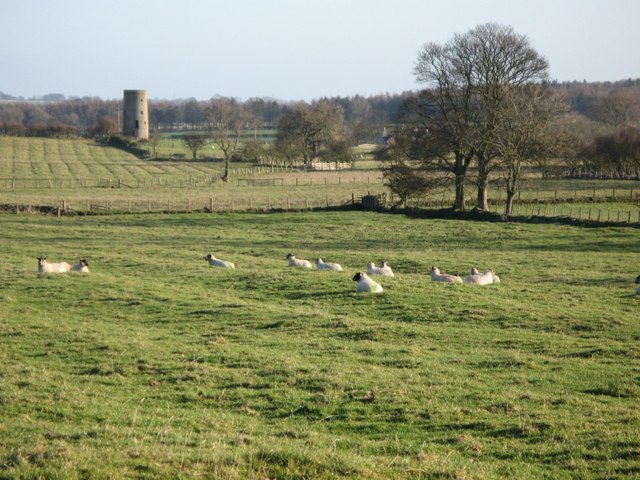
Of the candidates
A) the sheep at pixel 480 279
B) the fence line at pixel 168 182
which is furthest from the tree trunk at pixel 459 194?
the fence line at pixel 168 182

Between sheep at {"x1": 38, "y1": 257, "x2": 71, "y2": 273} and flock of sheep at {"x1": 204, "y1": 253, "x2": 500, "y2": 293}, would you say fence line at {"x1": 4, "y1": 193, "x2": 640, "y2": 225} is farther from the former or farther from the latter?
sheep at {"x1": 38, "y1": 257, "x2": 71, "y2": 273}

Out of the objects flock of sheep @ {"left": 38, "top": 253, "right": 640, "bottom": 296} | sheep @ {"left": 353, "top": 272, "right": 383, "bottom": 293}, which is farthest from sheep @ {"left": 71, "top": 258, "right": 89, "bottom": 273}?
sheep @ {"left": 353, "top": 272, "right": 383, "bottom": 293}

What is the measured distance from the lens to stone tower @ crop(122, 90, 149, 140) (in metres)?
156

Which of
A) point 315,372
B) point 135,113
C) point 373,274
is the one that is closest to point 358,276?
point 373,274

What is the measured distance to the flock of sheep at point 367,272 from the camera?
23328 mm

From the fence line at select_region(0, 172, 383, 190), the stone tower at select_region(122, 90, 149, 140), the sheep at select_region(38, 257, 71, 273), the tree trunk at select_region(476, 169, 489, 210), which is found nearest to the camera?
the sheep at select_region(38, 257, 71, 273)

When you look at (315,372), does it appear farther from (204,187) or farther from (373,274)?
(204,187)

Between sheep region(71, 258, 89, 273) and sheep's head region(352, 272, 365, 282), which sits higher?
sheep's head region(352, 272, 365, 282)

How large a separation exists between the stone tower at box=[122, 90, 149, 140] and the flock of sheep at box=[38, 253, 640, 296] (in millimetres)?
132097

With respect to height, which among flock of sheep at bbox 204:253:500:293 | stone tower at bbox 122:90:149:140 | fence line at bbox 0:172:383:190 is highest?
stone tower at bbox 122:90:149:140

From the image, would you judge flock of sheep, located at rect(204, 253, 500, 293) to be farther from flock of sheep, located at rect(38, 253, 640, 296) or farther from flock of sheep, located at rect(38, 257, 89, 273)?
flock of sheep, located at rect(38, 257, 89, 273)

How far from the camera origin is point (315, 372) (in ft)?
47.8

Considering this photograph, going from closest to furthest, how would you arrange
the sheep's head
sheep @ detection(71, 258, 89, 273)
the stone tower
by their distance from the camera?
the sheep's head, sheep @ detection(71, 258, 89, 273), the stone tower

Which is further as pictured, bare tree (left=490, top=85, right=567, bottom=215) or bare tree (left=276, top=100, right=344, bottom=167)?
bare tree (left=276, top=100, right=344, bottom=167)
